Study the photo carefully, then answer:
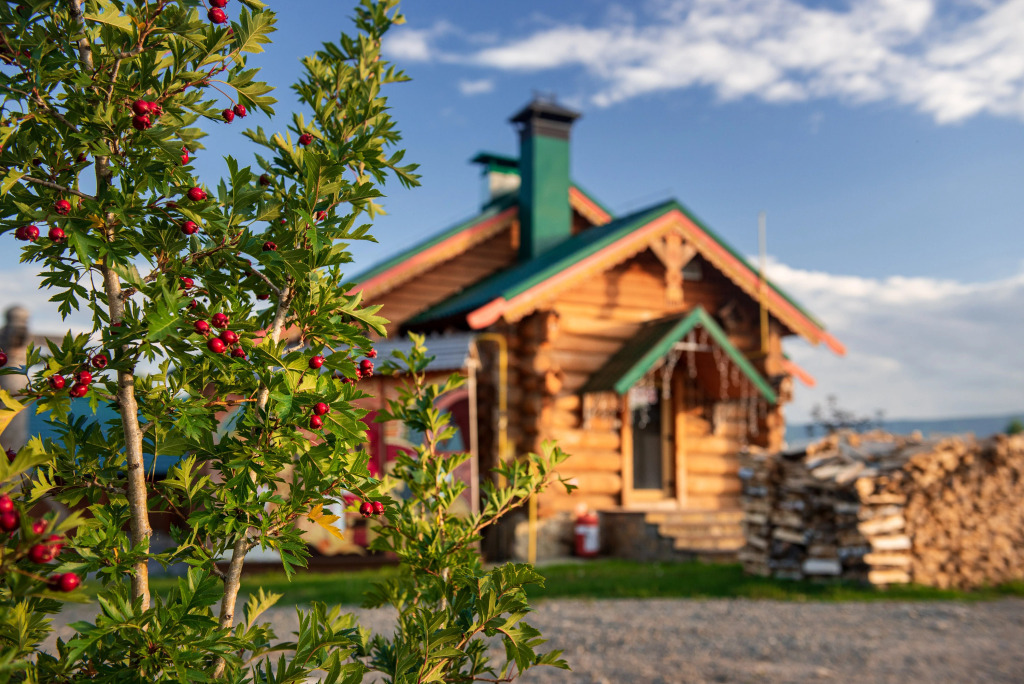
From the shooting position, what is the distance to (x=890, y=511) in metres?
9.19

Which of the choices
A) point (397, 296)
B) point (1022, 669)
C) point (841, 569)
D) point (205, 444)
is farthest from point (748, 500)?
point (205, 444)

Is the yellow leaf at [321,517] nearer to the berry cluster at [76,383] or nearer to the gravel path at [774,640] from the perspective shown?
the berry cluster at [76,383]

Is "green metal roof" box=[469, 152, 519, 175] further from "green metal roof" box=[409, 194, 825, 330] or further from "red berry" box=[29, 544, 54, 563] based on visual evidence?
"red berry" box=[29, 544, 54, 563]

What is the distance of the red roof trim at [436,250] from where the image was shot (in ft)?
41.1

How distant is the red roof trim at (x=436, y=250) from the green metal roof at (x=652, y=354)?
3440 millimetres

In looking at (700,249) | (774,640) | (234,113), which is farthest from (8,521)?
(700,249)

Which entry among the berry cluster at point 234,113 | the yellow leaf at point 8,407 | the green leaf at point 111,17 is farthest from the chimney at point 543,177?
the yellow leaf at point 8,407

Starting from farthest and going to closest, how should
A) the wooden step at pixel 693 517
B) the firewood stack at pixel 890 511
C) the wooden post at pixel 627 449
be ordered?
the wooden post at pixel 627 449 < the wooden step at pixel 693 517 < the firewood stack at pixel 890 511

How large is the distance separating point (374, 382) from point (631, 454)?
15.5 ft

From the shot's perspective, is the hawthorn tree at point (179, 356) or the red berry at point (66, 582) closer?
the red berry at point (66, 582)

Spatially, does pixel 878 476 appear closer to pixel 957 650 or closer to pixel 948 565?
pixel 948 565

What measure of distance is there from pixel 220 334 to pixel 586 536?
35.0 ft

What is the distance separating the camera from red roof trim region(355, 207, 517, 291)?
1254 centimetres

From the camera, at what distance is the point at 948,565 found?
976 cm
